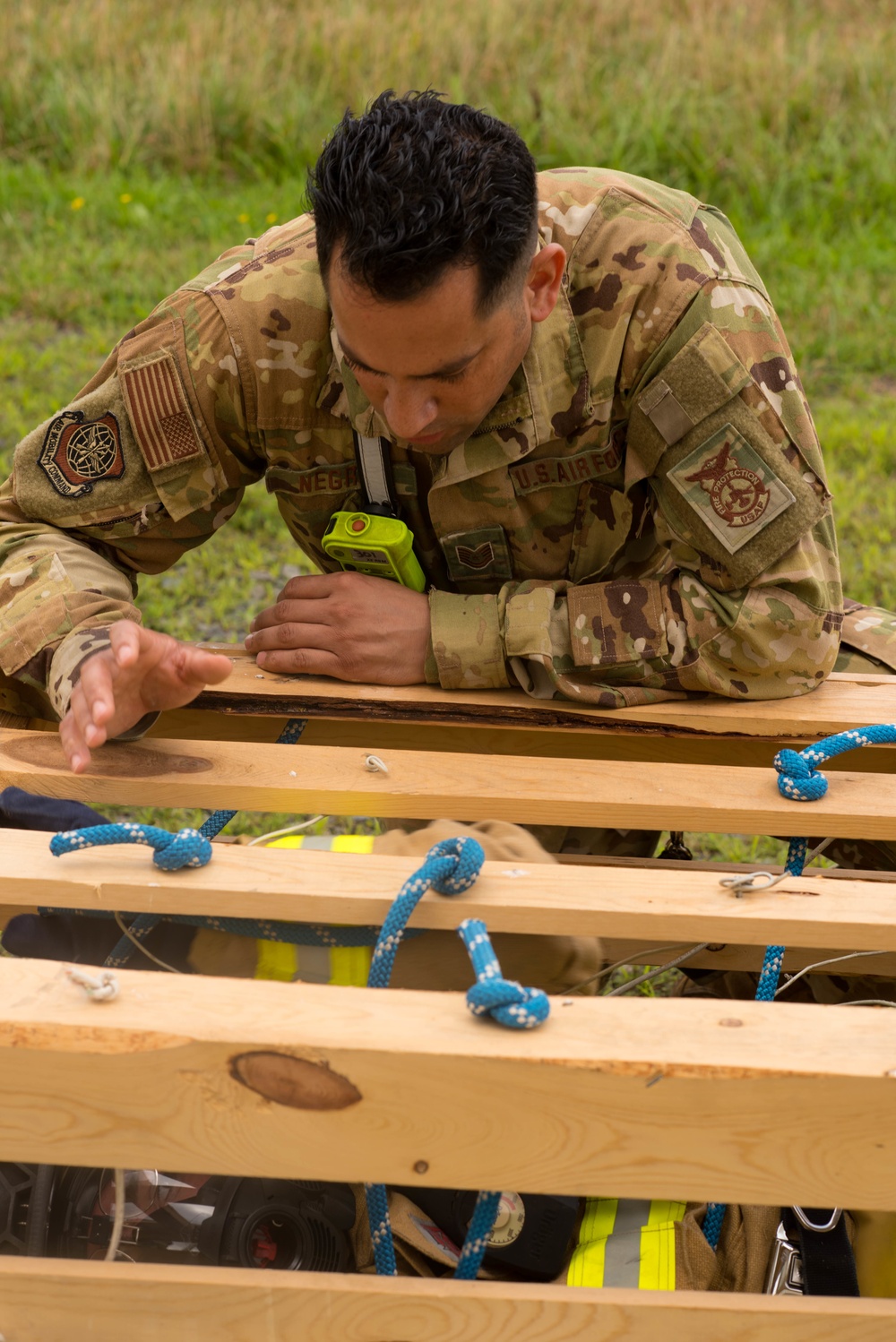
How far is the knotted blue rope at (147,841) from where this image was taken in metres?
1.34

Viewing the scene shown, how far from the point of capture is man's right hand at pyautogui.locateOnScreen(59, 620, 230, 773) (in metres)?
1.62

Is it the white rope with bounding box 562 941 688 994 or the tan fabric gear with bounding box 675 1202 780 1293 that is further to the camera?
the white rope with bounding box 562 941 688 994

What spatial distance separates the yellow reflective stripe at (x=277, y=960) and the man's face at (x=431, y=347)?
71 centimetres

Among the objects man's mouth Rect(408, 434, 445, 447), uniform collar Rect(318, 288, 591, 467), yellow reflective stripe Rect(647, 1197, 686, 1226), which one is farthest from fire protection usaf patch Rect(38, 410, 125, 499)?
yellow reflective stripe Rect(647, 1197, 686, 1226)

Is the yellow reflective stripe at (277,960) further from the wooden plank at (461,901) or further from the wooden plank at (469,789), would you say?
the wooden plank at (469,789)

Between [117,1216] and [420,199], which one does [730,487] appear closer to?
[420,199]

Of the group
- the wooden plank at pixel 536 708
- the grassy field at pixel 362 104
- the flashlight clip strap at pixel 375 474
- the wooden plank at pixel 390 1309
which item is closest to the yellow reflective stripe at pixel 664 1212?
the wooden plank at pixel 390 1309

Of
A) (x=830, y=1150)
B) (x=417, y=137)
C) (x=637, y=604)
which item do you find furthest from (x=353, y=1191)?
(x=417, y=137)

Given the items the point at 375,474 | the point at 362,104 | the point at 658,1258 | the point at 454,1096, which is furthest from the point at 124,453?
the point at 362,104

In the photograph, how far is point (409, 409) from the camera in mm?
1728

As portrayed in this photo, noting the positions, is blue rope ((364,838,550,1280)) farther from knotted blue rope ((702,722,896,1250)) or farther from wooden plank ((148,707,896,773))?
wooden plank ((148,707,896,773))

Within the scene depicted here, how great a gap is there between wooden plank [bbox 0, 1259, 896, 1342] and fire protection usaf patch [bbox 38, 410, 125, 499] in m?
1.20

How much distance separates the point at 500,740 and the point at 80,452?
0.80 m

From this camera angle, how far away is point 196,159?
556 centimetres
